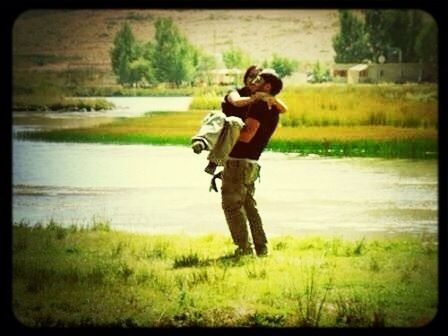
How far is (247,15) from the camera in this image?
453cm

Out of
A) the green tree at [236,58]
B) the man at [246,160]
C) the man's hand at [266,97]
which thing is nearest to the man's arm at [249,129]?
the man at [246,160]

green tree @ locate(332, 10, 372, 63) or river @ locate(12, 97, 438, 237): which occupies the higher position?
green tree @ locate(332, 10, 372, 63)

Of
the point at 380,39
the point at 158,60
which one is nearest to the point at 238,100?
the point at 158,60

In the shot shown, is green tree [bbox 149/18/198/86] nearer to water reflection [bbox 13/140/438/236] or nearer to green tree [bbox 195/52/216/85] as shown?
→ green tree [bbox 195/52/216/85]

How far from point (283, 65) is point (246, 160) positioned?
494mm

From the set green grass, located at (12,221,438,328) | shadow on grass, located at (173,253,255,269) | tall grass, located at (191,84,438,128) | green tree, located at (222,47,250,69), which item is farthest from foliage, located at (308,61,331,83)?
shadow on grass, located at (173,253,255,269)

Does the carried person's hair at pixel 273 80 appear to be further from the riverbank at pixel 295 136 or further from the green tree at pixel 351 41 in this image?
the green tree at pixel 351 41

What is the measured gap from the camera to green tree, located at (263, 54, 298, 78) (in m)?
4.55

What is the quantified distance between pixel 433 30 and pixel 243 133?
101cm

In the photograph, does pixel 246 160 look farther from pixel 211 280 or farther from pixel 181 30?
pixel 181 30

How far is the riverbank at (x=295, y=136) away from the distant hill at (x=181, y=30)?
13.0 inches

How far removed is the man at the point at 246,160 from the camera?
4.47m

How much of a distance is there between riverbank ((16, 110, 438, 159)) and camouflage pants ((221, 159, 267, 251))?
0.19 m
